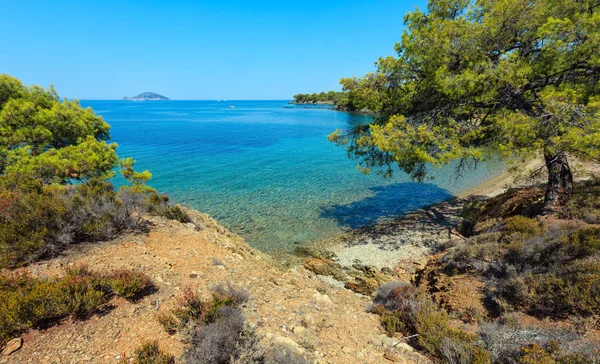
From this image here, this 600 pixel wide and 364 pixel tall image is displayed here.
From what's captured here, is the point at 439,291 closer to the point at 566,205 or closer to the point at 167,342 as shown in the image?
the point at 566,205

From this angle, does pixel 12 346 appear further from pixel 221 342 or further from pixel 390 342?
pixel 390 342

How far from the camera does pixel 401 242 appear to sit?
12586mm

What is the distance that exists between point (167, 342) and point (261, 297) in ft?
7.46

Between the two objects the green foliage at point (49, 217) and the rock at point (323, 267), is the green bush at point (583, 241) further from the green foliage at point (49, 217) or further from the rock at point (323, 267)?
the green foliage at point (49, 217)

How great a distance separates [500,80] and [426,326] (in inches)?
373

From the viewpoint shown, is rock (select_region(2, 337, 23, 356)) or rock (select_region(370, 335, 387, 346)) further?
rock (select_region(370, 335, 387, 346))

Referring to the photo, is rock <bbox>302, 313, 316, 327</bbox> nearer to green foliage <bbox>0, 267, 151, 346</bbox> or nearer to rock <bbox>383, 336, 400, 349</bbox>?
rock <bbox>383, 336, 400, 349</bbox>

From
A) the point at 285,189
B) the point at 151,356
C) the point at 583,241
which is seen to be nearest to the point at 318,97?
the point at 285,189

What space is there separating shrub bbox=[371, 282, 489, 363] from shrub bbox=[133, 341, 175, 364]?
442 cm

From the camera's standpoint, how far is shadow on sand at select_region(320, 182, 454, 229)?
15570mm

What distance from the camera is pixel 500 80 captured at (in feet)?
30.6

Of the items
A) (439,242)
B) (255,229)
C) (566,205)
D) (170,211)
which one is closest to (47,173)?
(170,211)

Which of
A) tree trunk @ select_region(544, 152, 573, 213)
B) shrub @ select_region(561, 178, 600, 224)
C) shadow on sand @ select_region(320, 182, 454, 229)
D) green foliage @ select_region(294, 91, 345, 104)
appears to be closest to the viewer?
shrub @ select_region(561, 178, 600, 224)

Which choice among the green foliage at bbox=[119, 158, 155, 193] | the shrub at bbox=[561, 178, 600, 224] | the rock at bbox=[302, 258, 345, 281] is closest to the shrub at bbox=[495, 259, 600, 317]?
the shrub at bbox=[561, 178, 600, 224]
